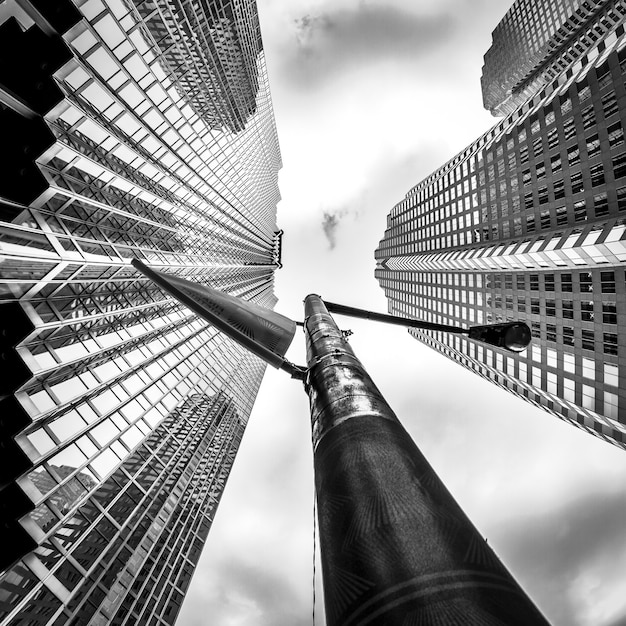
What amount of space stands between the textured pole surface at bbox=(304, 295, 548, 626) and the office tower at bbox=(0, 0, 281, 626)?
22.0 metres

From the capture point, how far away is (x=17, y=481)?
19578 millimetres

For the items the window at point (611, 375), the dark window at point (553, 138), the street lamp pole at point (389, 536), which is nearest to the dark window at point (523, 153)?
the dark window at point (553, 138)

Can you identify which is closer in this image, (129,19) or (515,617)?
(515,617)

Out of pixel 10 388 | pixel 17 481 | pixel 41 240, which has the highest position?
pixel 41 240

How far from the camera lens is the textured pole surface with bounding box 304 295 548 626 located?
7.23 feet

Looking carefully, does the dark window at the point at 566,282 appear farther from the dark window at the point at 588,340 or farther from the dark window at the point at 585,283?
the dark window at the point at 588,340

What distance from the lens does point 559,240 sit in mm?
42812

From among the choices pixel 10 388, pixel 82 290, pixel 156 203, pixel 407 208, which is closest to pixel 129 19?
pixel 156 203

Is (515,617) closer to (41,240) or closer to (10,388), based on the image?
(10,388)

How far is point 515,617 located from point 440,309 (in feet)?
305

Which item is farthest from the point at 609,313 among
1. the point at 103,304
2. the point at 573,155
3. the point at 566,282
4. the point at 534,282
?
the point at 103,304

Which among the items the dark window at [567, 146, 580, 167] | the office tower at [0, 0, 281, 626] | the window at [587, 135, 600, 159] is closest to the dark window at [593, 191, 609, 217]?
the window at [587, 135, 600, 159]

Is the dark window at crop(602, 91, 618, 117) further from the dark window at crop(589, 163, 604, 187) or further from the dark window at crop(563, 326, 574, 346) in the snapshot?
the dark window at crop(563, 326, 574, 346)

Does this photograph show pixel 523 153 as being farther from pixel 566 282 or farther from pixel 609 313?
pixel 609 313
